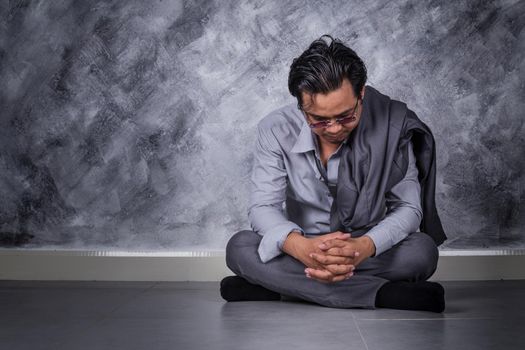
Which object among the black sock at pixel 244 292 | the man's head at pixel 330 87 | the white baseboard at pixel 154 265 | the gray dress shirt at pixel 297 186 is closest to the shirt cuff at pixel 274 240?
the gray dress shirt at pixel 297 186

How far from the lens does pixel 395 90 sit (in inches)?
130

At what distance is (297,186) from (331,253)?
1.33 feet

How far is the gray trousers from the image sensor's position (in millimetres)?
2383

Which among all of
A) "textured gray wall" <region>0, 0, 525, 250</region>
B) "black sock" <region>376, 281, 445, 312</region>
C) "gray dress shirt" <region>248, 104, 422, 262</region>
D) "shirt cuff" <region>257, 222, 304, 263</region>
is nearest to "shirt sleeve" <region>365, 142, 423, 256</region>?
"gray dress shirt" <region>248, 104, 422, 262</region>

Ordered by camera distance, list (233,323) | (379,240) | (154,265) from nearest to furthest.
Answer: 1. (233,323)
2. (379,240)
3. (154,265)

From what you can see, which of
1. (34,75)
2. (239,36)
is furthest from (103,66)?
(239,36)

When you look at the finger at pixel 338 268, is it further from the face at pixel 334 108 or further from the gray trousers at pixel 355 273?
the face at pixel 334 108

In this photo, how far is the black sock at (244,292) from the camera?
8.42 feet

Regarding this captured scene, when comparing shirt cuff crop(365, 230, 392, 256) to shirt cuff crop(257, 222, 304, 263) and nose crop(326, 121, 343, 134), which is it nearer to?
shirt cuff crop(257, 222, 304, 263)

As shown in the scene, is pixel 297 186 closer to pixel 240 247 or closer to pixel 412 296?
pixel 240 247

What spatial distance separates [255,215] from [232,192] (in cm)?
83

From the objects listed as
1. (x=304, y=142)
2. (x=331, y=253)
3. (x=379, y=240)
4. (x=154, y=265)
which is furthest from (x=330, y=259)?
(x=154, y=265)

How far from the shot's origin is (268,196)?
8.25 feet

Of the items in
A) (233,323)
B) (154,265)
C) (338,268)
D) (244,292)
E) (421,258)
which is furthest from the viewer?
(154,265)
